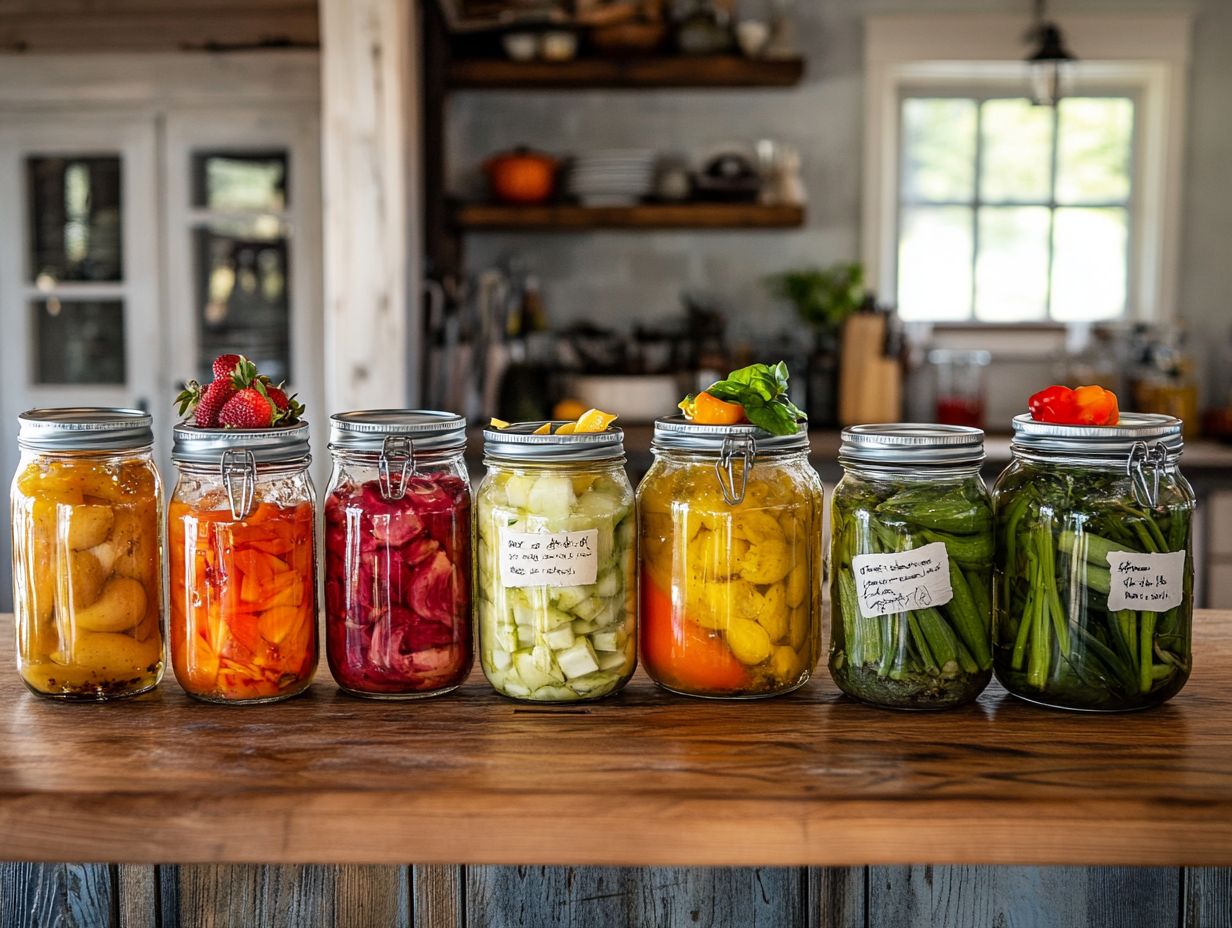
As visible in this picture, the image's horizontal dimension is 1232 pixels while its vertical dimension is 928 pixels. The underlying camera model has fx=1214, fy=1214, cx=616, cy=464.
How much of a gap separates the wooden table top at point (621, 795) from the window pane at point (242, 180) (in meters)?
3.21

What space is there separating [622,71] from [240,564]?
271cm

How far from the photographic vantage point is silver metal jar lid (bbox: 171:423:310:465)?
37.9 inches

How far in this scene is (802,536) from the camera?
98cm

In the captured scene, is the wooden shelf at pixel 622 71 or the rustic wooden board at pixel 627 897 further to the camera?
the wooden shelf at pixel 622 71

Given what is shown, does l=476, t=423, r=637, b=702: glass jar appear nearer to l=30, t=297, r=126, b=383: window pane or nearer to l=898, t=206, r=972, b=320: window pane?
l=898, t=206, r=972, b=320: window pane

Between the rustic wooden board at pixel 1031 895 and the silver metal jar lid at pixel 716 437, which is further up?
the silver metal jar lid at pixel 716 437

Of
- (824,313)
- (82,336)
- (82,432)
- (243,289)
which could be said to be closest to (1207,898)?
(82,432)

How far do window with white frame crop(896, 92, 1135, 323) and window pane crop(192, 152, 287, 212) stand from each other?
6.46ft

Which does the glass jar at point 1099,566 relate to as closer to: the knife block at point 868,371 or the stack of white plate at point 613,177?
the knife block at point 868,371

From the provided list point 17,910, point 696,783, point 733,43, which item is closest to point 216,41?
point 733,43

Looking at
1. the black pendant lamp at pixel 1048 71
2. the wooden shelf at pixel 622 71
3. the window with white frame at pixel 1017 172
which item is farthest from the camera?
the window with white frame at pixel 1017 172

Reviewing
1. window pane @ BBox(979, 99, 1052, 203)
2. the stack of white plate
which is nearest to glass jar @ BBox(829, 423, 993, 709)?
the stack of white plate

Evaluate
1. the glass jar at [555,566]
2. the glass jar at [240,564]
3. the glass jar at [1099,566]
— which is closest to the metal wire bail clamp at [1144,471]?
the glass jar at [1099,566]

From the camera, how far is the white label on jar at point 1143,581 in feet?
3.03
